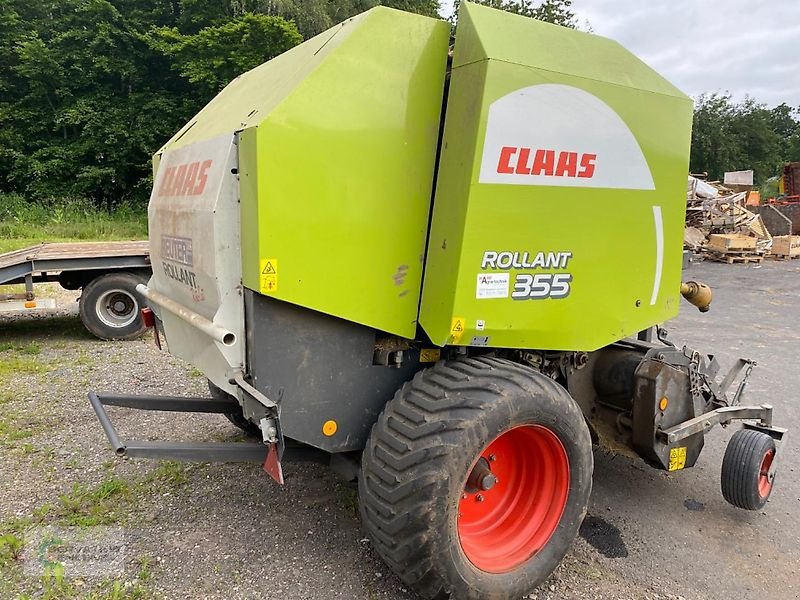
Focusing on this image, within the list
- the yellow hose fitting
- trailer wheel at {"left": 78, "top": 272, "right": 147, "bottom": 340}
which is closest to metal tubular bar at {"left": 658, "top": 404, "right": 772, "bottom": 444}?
the yellow hose fitting

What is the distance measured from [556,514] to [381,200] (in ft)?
5.52

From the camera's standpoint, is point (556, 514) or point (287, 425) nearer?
point (287, 425)

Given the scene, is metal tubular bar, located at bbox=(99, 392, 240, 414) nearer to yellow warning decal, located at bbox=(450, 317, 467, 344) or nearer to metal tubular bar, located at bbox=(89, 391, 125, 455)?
metal tubular bar, located at bbox=(89, 391, 125, 455)

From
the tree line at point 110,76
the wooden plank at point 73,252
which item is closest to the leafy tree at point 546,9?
the tree line at point 110,76

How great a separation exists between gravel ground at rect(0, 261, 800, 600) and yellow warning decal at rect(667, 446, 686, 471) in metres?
0.35

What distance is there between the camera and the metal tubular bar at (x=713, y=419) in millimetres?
3344

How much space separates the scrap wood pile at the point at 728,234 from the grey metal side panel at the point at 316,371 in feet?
49.7

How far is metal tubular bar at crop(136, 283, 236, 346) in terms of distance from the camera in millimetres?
2439

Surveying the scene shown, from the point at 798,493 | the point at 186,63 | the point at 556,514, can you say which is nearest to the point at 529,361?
the point at 556,514

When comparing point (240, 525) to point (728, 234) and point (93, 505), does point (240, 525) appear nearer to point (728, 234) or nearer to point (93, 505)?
point (93, 505)

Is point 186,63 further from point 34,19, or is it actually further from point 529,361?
point 529,361

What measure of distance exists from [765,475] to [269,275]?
10.9 ft

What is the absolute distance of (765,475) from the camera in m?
3.68

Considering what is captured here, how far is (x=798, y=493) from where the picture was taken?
156 inches
